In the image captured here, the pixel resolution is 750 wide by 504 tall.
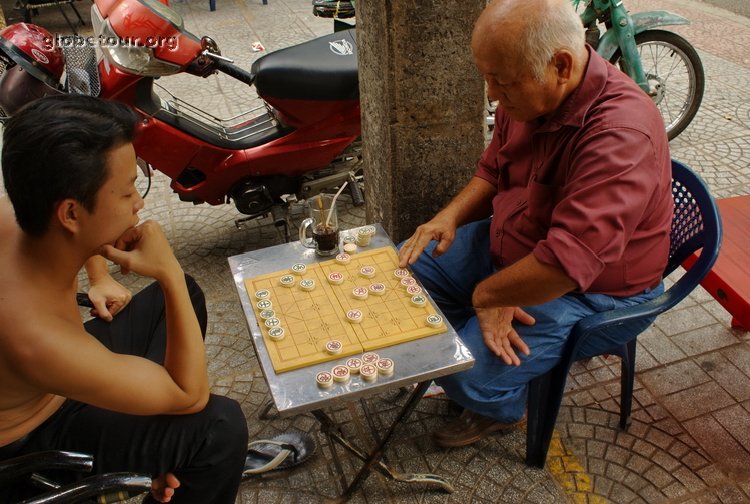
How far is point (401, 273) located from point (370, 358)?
1.43ft

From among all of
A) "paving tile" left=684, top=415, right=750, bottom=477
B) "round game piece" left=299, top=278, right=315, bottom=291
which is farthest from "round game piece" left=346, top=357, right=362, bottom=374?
"paving tile" left=684, top=415, right=750, bottom=477

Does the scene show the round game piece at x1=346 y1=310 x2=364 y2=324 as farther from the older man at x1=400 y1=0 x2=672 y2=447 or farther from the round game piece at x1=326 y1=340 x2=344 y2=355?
the older man at x1=400 y1=0 x2=672 y2=447

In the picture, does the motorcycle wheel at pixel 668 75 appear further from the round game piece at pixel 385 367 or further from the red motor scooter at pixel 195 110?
the round game piece at pixel 385 367

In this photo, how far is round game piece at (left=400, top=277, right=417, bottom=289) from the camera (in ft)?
6.93

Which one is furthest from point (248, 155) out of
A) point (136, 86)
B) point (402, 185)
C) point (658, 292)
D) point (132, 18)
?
point (658, 292)

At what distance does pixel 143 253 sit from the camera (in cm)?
173

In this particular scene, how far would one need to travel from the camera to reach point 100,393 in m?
1.55

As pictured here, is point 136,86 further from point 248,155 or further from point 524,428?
Answer: point 524,428

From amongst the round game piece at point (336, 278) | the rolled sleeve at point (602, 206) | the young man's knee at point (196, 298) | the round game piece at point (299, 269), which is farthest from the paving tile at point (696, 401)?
the young man's knee at point (196, 298)

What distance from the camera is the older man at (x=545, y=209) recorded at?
71.6 inches

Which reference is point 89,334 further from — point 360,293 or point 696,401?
point 696,401

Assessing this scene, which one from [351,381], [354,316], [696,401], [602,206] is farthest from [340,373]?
[696,401]

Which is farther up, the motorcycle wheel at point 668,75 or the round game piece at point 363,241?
the round game piece at point 363,241

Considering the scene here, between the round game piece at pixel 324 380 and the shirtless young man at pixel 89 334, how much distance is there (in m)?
0.32
